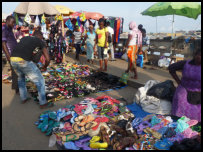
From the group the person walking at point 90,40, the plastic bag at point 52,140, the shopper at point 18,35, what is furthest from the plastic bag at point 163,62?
the shopper at point 18,35

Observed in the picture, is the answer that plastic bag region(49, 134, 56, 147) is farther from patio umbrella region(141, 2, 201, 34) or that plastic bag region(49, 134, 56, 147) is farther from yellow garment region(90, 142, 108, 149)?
patio umbrella region(141, 2, 201, 34)

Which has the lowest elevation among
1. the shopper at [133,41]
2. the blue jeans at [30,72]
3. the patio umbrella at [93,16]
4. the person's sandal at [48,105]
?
the person's sandal at [48,105]

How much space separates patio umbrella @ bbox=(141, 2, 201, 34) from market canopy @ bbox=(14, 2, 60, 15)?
4.77 meters

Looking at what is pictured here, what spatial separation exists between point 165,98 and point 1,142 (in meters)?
3.33

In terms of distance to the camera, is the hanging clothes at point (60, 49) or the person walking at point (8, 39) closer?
the person walking at point (8, 39)

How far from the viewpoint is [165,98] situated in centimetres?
390

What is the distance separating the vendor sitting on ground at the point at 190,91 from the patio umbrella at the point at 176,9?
5.24 m

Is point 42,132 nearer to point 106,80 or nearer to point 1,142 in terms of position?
point 1,142

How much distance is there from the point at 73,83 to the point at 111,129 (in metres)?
3.02

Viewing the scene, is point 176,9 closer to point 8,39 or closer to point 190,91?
point 190,91

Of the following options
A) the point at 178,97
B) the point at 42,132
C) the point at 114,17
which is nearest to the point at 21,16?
the point at 114,17

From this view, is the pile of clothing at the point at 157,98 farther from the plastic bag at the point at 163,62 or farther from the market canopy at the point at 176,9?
the market canopy at the point at 176,9

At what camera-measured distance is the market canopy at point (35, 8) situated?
866 centimetres

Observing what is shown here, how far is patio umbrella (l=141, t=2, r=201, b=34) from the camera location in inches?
297
